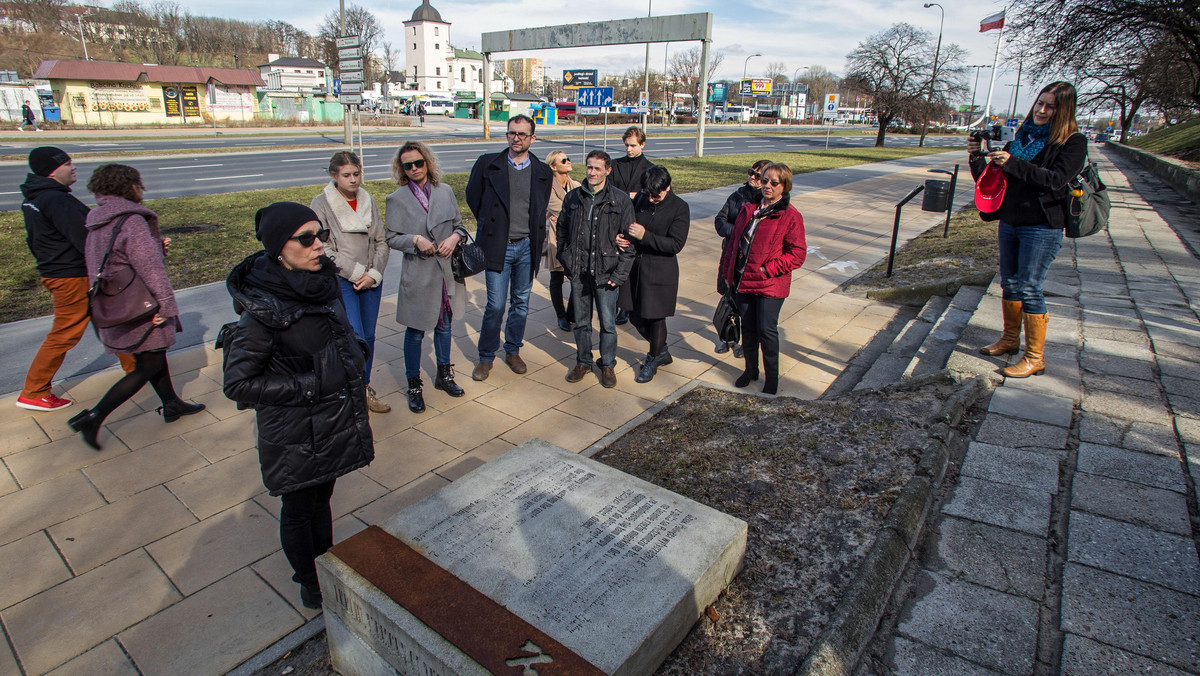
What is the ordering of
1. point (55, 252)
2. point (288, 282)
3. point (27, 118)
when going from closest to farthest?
point (288, 282), point (55, 252), point (27, 118)

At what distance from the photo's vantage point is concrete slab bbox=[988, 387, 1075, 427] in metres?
3.86

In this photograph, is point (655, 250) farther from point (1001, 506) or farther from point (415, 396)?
point (1001, 506)

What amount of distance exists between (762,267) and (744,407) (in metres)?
1.06

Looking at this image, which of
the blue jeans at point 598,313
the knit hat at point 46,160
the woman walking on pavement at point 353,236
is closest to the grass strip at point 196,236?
the knit hat at point 46,160

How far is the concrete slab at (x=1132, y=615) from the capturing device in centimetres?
221

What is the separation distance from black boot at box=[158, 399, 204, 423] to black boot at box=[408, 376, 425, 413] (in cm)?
153

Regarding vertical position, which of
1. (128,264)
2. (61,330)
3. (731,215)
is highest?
(731,215)

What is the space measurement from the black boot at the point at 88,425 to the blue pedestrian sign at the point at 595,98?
18085 millimetres

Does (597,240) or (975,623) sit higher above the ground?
(597,240)

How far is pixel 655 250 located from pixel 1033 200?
262 cm

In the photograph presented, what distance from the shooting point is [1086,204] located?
4.13m

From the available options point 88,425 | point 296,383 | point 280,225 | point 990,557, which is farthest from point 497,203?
point 990,557

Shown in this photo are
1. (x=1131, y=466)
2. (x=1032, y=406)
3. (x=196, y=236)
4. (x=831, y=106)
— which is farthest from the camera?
(x=831, y=106)

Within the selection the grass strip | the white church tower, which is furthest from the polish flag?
the white church tower
